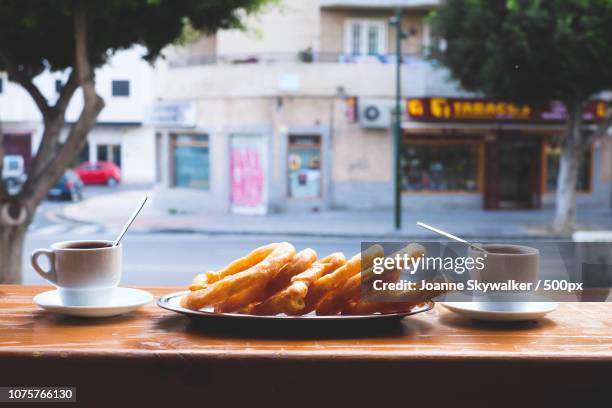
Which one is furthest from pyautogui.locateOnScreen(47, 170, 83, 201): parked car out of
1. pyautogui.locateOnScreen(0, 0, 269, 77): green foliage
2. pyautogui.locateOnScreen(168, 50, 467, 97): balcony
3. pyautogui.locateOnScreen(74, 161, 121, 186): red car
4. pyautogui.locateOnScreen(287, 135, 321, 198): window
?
pyautogui.locateOnScreen(0, 0, 269, 77): green foliage

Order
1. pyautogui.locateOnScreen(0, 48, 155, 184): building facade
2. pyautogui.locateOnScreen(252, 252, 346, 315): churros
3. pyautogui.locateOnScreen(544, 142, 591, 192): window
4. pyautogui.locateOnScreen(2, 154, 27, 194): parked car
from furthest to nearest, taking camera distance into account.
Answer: pyautogui.locateOnScreen(2, 154, 27, 194): parked car → pyautogui.locateOnScreen(0, 48, 155, 184): building facade → pyautogui.locateOnScreen(544, 142, 591, 192): window → pyautogui.locateOnScreen(252, 252, 346, 315): churros

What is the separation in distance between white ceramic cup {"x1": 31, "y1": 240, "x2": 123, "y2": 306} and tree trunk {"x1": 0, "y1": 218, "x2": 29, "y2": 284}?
4722 millimetres

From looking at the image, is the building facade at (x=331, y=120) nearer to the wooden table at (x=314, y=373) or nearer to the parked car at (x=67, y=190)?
the parked car at (x=67, y=190)

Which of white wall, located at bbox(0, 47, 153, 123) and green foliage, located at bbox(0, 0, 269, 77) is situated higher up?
white wall, located at bbox(0, 47, 153, 123)

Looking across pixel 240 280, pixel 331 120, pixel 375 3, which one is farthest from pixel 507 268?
pixel 375 3

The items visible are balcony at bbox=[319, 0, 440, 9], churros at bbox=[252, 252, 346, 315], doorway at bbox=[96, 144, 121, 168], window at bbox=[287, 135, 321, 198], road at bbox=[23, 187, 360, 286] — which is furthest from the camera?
doorway at bbox=[96, 144, 121, 168]

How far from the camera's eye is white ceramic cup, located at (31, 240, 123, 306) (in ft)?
7.02

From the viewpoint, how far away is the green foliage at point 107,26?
6.39 metres

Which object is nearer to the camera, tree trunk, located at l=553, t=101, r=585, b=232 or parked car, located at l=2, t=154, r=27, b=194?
tree trunk, located at l=553, t=101, r=585, b=232

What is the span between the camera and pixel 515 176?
2397 centimetres

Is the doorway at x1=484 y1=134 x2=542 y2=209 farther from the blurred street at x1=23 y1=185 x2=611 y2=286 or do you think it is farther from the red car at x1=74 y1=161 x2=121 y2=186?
the red car at x1=74 y1=161 x2=121 y2=186

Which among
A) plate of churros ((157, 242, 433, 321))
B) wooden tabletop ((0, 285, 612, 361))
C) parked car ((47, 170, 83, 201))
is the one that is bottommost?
parked car ((47, 170, 83, 201))

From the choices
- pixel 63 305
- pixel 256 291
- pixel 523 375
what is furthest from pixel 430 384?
pixel 63 305

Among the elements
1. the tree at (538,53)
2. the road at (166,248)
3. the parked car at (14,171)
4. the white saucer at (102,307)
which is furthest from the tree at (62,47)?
the parked car at (14,171)
